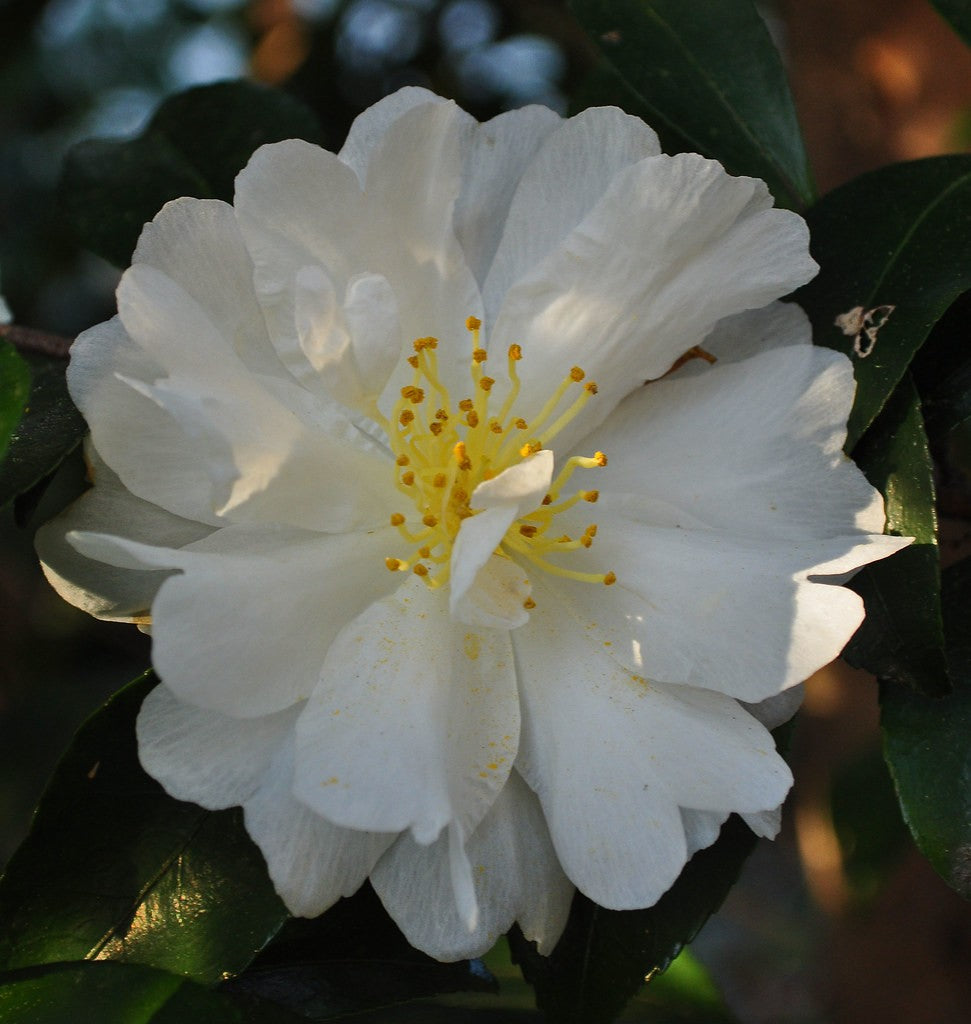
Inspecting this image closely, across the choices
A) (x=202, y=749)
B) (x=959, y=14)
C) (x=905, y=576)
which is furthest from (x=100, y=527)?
(x=959, y=14)

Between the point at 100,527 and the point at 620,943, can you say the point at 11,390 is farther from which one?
the point at 620,943

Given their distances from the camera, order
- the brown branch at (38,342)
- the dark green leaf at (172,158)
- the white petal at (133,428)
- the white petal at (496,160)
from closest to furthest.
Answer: the white petal at (133,428), the white petal at (496,160), the brown branch at (38,342), the dark green leaf at (172,158)

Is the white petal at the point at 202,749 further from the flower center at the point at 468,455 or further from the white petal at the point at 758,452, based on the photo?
the white petal at the point at 758,452

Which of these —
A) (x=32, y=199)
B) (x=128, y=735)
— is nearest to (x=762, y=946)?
Answer: (x=32, y=199)

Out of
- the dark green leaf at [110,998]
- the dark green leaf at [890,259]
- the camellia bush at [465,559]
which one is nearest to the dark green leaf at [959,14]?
the dark green leaf at [890,259]

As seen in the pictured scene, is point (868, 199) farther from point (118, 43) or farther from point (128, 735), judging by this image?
point (118, 43)

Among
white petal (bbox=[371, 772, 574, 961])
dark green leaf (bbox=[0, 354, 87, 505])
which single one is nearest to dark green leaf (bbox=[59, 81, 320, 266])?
dark green leaf (bbox=[0, 354, 87, 505])

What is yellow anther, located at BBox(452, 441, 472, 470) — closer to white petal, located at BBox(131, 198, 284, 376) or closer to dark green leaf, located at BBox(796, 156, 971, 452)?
white petal, located at BBox(131, 198, 284, 376)
